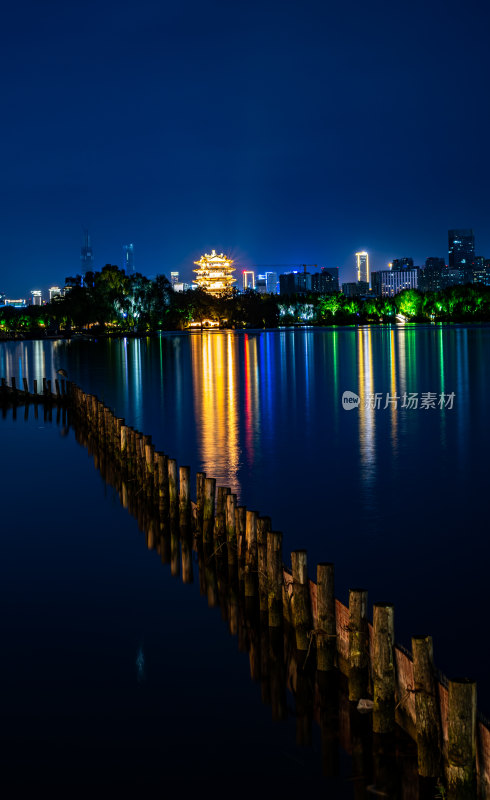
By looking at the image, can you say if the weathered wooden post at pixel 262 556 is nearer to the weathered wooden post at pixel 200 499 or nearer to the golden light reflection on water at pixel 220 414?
the weathered wooden post at pixel 200 499

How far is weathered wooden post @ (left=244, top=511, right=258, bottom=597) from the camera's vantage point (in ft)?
38.2

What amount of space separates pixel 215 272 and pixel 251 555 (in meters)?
184

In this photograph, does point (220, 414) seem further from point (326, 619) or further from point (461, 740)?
point (461, 740)

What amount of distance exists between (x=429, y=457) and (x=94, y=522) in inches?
430

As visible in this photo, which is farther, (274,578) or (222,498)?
(222,498)

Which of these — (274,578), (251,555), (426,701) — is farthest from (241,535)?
(426,701)

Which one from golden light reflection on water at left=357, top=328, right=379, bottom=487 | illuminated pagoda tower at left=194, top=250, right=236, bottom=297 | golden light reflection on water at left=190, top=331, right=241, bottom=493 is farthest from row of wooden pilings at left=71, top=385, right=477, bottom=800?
illuminated pagoda tower at left=194, top=250, right=236, bottom=297

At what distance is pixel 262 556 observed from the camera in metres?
11.1

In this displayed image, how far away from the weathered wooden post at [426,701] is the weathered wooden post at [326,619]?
1862mm

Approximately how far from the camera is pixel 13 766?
8523mm

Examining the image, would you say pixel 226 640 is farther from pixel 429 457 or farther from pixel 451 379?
pixel 451 379

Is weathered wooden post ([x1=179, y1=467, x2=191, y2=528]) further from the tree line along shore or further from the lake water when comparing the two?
the tree line along shore

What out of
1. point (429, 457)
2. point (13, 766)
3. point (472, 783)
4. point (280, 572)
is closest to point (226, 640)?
point (280, 572)

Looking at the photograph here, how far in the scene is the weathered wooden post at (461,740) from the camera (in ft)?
22.2
